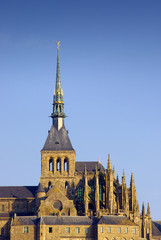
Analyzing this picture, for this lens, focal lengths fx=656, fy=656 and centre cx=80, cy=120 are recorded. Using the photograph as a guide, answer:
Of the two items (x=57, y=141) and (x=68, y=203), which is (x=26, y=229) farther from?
(x=57, y=141)

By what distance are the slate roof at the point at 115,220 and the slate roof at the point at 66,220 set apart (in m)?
2.78

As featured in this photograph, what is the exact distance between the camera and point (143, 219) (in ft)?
474

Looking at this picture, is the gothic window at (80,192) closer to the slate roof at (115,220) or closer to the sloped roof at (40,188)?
the sloped roof at (40,188)

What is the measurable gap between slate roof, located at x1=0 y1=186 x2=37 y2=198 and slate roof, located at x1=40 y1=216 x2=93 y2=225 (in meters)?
13.9

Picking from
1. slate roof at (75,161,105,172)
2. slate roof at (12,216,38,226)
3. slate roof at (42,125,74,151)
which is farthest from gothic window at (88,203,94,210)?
slate roof at (12,216,38,226)

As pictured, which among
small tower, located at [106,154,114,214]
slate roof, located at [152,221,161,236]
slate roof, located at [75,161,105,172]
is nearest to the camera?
small tower, located at [106,154,114,214]

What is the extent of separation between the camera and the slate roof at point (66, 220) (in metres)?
133

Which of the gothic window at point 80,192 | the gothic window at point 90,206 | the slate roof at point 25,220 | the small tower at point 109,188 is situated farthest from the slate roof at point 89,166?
the slate roof at point 25,220

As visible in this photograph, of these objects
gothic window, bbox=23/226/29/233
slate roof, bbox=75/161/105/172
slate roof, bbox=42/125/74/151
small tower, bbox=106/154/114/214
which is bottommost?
gothic window, bbox=23/226/29/233

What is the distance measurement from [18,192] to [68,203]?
46.3ft

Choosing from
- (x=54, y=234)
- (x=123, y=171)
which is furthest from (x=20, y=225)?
(x=123, y=171)

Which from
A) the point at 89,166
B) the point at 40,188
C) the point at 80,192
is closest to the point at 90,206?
the point at 80,192

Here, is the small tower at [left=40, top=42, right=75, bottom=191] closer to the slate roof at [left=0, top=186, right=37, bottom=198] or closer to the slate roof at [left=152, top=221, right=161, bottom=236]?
the slate roof at [left=0, top=186, right=37, bottom=198]

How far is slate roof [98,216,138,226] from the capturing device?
436 feet
